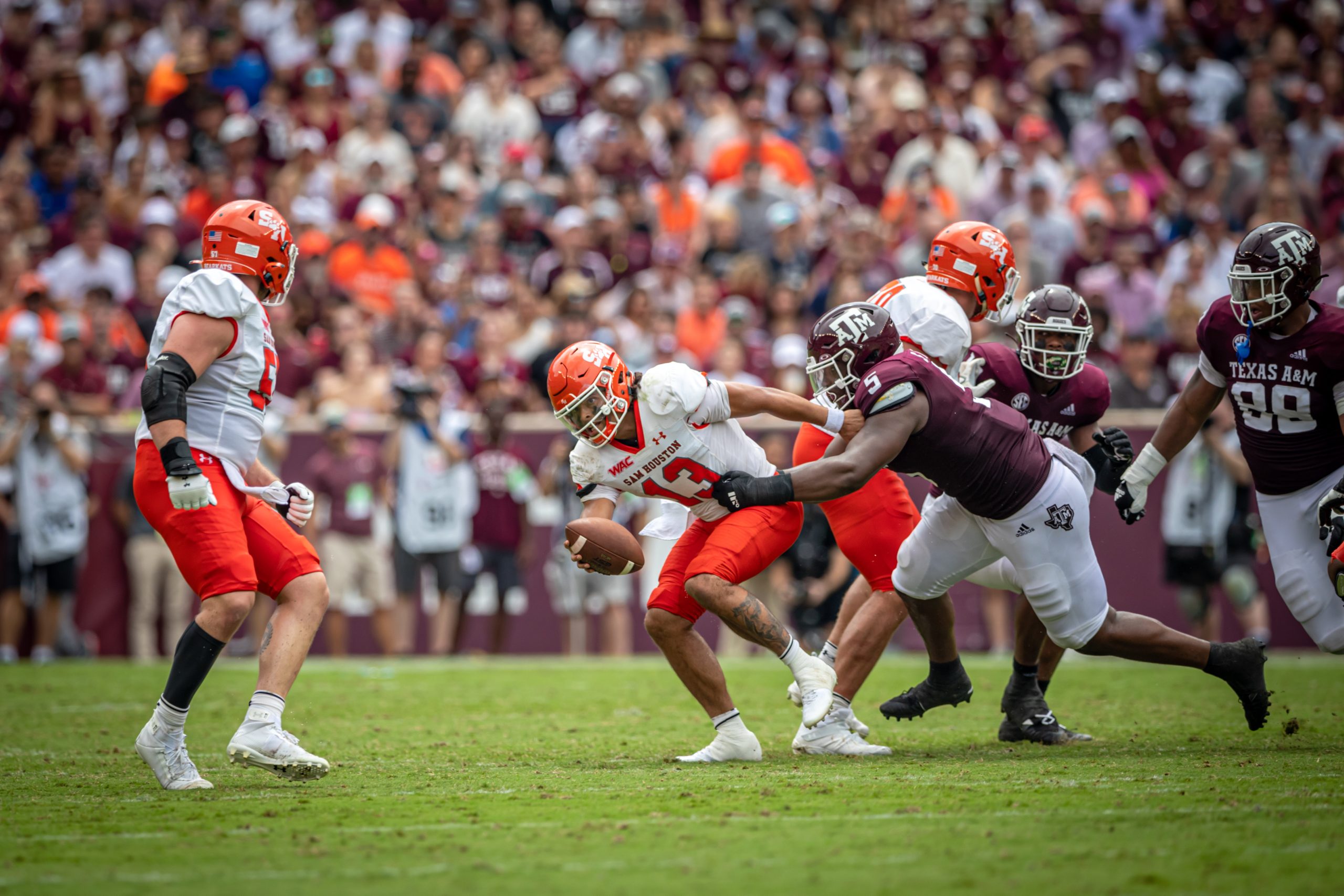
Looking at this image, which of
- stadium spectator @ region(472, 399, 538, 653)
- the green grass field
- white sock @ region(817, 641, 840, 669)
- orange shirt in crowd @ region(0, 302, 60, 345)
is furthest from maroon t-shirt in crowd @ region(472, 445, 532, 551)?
white sock @ region(817, 641, 840, 669)

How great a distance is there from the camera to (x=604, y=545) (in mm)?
5801

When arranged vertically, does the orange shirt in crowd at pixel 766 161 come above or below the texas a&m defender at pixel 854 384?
above

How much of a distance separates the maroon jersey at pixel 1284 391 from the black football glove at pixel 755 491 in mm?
2114

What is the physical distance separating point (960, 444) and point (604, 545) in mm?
1468

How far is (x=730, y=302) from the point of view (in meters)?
13.2

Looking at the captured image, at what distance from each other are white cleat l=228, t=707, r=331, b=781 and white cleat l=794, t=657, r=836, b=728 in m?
1.88

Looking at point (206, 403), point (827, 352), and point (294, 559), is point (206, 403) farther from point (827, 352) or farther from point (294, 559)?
point (827, 352)

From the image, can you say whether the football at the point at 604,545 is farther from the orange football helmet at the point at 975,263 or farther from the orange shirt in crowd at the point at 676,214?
the orange shirt in crowd at the point at 676,214

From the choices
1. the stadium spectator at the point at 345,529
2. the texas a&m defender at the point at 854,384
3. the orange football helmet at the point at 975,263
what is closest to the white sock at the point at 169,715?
the texas a&m defender at the point at 854,384

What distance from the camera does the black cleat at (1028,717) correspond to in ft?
21.0

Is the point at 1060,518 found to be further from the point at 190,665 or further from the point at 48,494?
the point at 48,494

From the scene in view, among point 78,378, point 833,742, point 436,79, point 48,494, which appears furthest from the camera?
point 436,79

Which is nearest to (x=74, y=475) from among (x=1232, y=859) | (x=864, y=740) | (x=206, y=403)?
(x=206, y=403)

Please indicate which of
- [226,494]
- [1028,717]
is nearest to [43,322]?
[226,494]
